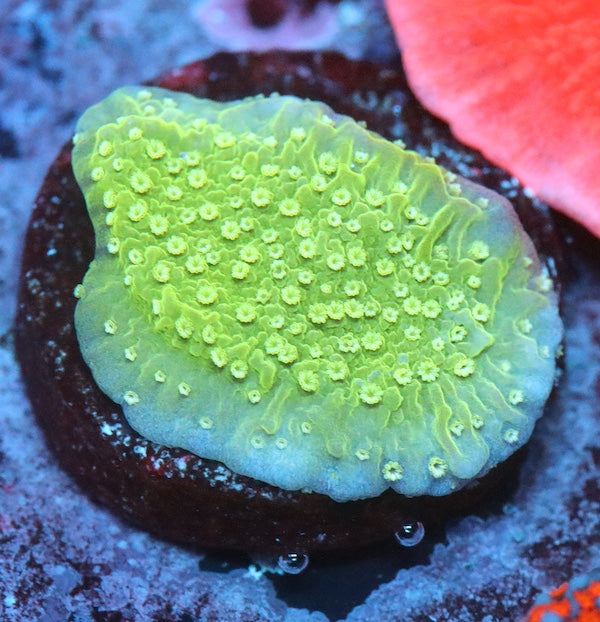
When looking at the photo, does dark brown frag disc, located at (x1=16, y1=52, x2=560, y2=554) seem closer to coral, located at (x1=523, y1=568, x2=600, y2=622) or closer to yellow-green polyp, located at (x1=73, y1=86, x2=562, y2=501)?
yellow-green polyp, located at (x1=73, y1=86, x2=562, y2=501)

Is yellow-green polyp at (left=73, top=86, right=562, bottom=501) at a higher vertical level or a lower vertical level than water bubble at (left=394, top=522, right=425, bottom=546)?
higher

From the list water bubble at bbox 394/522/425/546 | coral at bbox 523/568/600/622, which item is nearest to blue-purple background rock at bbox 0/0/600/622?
water bubble at bbox 394/522/425/546

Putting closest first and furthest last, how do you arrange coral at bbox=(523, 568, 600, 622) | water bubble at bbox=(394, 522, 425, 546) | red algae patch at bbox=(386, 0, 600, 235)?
1. coral at bbox=(523, 568, 600, 622)
2. water bubble at bbox=(394, 522, 425, 546)
3. red algae patch at bbox=(386, 0, 600, 235)

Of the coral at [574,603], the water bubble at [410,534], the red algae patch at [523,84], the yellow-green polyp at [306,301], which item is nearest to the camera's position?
the coral at [574,603]

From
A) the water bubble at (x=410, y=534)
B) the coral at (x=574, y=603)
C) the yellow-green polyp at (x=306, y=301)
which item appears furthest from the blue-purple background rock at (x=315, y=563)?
the yellow-green polyp at (x=306, y=301)

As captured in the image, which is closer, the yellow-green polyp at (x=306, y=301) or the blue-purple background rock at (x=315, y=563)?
the yellow-green polyp at (x=306, y=301)

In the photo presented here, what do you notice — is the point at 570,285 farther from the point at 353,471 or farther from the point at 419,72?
the point at 353,471

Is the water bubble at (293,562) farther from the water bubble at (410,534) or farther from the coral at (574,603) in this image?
the coral at (574,603)
